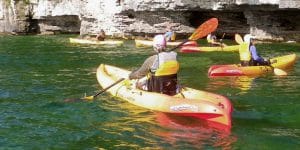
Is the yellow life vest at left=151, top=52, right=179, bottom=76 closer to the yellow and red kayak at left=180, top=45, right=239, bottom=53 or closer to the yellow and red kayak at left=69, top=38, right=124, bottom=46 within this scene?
the yellow and red kayak at left=180, top=45, right=239, bottom=53

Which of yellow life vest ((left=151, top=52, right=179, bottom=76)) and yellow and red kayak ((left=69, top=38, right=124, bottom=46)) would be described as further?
yellow and red kayak ((left=69, top=38, right=124, bottom=46))

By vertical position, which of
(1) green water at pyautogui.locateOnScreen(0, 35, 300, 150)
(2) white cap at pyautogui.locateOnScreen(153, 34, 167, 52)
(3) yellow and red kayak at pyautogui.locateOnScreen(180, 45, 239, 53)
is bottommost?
(1) green water at pyautogui.locateOnScreen(0, 35, 300, 150)

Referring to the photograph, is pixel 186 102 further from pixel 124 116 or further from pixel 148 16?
pixel 148 16

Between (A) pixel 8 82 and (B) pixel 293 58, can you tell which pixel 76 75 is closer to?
(A) pixel 8 82

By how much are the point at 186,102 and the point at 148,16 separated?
19644 mm

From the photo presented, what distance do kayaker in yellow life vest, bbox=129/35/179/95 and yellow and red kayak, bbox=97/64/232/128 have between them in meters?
0.19

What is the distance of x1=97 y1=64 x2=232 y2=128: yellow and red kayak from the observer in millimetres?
8930

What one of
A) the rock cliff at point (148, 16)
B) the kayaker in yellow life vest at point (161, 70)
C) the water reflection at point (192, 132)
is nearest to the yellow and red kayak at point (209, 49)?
the rock cliff at point (148, 16)

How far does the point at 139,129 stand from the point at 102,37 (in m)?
18.5

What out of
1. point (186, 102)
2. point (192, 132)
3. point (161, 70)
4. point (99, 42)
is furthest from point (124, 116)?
point (99, 42)

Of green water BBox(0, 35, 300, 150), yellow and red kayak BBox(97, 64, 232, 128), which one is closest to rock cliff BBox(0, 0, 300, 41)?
green water BBox(0, 35, 300, 150)

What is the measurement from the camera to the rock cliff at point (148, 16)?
24.7 meters

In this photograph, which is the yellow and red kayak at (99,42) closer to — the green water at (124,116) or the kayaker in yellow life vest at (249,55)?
the green water at (124,116)

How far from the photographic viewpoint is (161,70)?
33.2 ft
